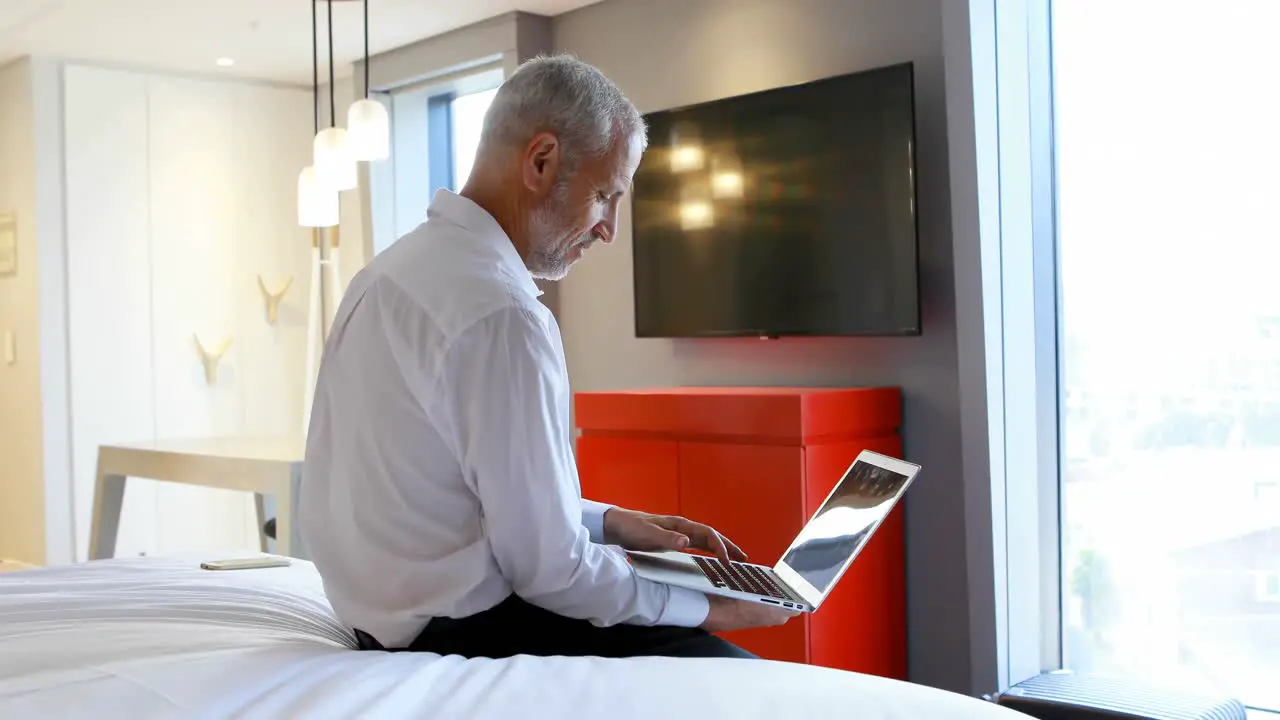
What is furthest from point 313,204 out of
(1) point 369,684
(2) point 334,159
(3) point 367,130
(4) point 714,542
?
(1) point 369,684

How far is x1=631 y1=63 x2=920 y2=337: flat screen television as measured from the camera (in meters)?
3.29

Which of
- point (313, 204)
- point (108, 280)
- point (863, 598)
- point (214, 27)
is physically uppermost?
point (214, 27)

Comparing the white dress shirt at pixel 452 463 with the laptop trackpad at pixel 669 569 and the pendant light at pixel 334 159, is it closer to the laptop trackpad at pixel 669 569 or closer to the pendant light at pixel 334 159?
the laptop trackpad at pixel 669 569

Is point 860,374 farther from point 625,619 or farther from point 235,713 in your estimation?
point 235,713

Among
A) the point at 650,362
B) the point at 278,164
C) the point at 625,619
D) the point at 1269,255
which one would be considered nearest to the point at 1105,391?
the point at 1269,255

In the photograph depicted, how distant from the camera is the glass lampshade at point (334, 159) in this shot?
138 inches

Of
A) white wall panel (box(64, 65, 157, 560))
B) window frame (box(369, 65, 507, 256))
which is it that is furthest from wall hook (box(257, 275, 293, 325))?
window frame (box(369, 65, 507, 256))

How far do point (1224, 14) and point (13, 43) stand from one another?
4.40m

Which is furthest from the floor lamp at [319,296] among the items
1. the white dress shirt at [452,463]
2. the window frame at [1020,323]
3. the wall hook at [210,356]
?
the white dress shirt at [452,463]

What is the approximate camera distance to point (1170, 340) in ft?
9.64

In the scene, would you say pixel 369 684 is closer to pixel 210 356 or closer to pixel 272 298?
pixel 210 356

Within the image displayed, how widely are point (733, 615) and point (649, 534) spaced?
0.21 meters

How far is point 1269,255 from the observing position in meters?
2.75

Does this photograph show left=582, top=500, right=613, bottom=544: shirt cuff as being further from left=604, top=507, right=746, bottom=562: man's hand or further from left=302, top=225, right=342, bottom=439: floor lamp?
left=302, top=225, right=342, bottom=439: floor lamp
